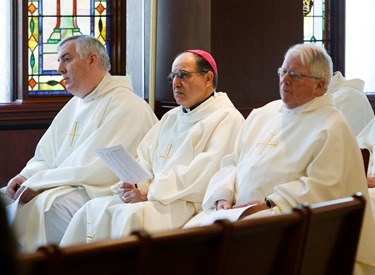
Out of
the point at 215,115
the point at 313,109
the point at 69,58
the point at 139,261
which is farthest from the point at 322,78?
the point at 139,261

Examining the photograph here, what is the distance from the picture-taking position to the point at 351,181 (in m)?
4.43

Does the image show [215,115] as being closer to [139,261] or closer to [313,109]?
[313,109]

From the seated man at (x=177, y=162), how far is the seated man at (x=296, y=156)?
220 millimetres

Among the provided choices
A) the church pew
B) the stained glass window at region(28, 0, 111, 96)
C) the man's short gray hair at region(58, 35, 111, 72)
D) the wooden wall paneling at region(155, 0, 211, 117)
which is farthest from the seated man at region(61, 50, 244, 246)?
the stained glass window at region(28, 0, 111, 96)

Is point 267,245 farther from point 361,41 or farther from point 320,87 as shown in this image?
point 361,41

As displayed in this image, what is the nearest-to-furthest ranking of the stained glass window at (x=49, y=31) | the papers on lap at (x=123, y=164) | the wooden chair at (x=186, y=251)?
the wooden chair at (x=186, y=251) < the papers on lap at (x=123, y=164) < the stained glass window at (x=49, y=31)

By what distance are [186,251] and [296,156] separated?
8.10 ft

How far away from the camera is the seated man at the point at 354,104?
7.83m

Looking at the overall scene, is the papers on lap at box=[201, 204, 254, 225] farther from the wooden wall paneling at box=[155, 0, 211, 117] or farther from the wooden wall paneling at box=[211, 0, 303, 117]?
the wooden wall paneling at box=[211, 0, 303, 117]

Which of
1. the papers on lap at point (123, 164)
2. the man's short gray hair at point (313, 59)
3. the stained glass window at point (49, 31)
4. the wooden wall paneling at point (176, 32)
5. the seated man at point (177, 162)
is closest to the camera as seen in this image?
the man's short gray hair at point (313, 59)

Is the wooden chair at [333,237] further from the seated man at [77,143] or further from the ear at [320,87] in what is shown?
the seated man at [77,143]

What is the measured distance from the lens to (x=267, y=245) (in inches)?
95.4

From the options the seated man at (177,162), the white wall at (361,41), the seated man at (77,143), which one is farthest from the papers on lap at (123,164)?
the white wall at (361,41)

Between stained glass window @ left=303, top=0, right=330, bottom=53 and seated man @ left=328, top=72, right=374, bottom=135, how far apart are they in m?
1.78
